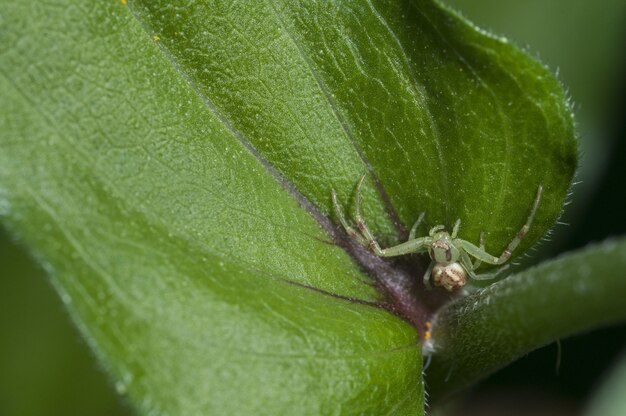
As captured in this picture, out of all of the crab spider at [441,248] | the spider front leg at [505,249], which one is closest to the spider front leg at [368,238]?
the crab spider at [441,248]

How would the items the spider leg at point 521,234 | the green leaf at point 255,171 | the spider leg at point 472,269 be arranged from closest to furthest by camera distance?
the green leaf at point 255,171
the spider leg at point 521,234
the spider leg at point 472,269

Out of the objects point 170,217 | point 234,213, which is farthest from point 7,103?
point 234,213

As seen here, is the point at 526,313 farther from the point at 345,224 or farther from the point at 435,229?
the point at 345,224

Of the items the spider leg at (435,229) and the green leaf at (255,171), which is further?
the spider leg at (435,229)

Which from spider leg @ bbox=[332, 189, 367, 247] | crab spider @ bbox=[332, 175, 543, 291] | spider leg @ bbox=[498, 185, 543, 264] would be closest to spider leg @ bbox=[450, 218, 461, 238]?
crab spider @ bbox=[332, 175, 543, 291]

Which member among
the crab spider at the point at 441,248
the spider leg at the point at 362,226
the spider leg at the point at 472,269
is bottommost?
the spider leg at the point at 472,269

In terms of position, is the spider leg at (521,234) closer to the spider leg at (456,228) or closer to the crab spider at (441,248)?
the crab spider at (441,248)

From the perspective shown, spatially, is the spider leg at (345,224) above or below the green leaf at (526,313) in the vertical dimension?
above
